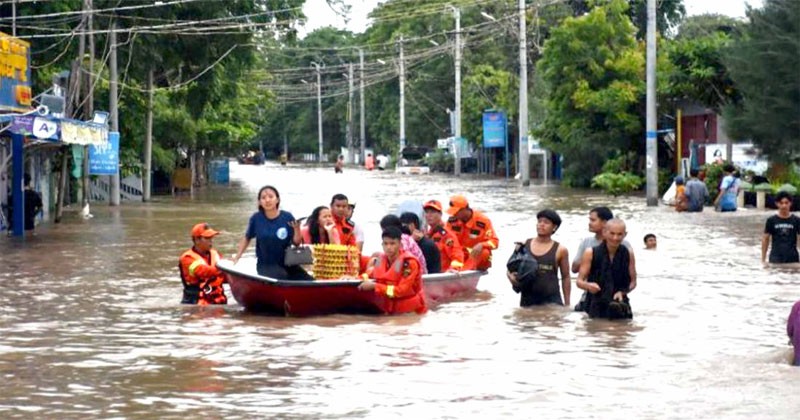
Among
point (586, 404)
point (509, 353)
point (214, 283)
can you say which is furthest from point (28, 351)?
point (586, 404)

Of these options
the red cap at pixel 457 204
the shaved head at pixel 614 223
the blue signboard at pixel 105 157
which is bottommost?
Result: the shaved head at pixel 614 223

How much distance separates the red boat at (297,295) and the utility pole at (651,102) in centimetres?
2542

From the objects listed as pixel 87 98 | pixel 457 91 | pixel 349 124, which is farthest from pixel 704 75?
pixel 349 124

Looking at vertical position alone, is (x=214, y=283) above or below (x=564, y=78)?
below

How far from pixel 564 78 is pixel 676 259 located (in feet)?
116

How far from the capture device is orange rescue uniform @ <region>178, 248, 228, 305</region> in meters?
16.8

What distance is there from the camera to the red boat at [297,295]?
16.0m

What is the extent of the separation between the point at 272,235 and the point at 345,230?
1403 millimetres

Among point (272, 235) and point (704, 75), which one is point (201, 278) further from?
point (704, 75)

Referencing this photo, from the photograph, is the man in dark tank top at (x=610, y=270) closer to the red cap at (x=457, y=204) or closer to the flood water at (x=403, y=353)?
the flood water at (x=403, y=353)

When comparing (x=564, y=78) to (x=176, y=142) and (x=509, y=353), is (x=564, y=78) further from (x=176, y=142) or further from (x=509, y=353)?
(x=509, y=353)

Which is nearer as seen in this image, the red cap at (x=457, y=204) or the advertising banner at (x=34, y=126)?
the red cap at (x=457, y=204)

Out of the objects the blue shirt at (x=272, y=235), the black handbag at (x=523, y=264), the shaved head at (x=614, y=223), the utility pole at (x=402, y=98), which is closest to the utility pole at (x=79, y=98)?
the blue shirt at (x=272, y=235)

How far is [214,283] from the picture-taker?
17.5 m
